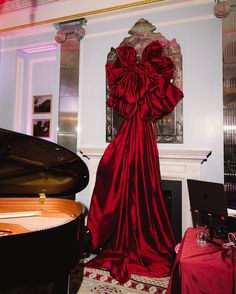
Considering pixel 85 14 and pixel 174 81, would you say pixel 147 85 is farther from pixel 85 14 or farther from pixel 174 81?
pixel 85 14

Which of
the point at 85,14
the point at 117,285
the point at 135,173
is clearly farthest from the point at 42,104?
the point at 117,285

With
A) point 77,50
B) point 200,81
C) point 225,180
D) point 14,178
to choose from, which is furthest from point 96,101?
point 225,180

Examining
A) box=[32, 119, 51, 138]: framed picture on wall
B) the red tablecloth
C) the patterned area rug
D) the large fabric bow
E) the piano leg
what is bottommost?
the patterned area rug

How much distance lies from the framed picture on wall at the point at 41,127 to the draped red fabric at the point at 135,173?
4.67ft

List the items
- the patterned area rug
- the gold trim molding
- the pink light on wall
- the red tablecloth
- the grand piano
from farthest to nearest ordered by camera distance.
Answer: the pink light on wall → the gold trim molding → the patterned area rug → the grand piano → the red tablecloth

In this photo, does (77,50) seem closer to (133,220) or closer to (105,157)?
(105,157)

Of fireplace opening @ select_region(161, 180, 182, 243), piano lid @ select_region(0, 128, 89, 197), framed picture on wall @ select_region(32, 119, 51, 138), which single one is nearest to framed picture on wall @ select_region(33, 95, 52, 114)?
framed picture on wall @ select_region(32, 119, 51, 138)

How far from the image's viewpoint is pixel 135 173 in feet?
9.62

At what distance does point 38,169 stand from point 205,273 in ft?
5.35

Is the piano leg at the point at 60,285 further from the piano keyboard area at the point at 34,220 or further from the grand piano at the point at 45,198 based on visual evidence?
the piano keyboard area at the point at 34,220

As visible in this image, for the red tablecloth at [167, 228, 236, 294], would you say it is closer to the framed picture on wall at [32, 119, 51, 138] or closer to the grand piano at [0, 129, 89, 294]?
the grand piano at [0, 129, 89, 294]

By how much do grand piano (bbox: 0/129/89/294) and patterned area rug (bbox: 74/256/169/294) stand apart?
46 centimetres

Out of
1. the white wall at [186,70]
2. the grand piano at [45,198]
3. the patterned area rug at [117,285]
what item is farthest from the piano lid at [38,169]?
the white wall at [186,70]

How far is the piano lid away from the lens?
2172 millimetres
